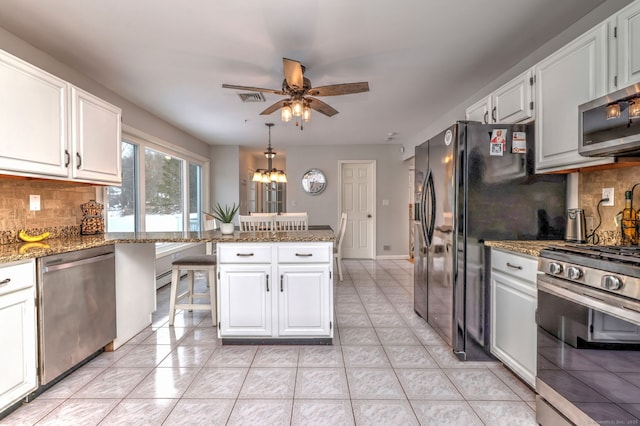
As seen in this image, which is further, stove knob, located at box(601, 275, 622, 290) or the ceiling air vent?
the ceiling air vent

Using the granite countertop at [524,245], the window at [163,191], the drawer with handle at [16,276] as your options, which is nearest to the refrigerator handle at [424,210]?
the granite countertop at [524,245]

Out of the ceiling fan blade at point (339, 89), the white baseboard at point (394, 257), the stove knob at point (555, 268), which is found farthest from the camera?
the white baseboard at point (394, 257)

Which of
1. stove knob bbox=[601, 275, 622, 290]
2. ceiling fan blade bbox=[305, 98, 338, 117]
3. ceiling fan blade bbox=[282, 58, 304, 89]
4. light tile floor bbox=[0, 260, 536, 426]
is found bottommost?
light tile floor bbox=[0, 260, 536, 426]

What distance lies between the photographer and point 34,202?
92.9 inches

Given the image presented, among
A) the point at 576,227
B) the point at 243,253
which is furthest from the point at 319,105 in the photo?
the point at 576,227

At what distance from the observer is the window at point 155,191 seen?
3.68m

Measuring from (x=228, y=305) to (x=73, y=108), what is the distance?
1.79m

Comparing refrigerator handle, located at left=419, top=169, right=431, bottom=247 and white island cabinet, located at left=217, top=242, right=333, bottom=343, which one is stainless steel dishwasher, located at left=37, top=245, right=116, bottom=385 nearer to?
white island cabinet, located at left=217, top=242, right=333, bottom=343

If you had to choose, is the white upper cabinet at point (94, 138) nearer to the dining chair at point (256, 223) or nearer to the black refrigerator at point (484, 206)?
the dining chair at point (256, 223)

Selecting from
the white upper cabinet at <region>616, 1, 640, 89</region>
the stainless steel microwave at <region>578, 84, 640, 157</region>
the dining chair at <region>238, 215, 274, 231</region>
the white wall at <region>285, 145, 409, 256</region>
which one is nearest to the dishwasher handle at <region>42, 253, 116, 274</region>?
the dining chair at <region>238, 215, 274, 231</region>

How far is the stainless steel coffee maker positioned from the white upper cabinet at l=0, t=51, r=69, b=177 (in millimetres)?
3406

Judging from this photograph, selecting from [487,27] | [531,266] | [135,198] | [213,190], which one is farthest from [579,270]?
[213,190]

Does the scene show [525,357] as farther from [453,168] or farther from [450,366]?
[453,168]

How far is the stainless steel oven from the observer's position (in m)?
1.17
